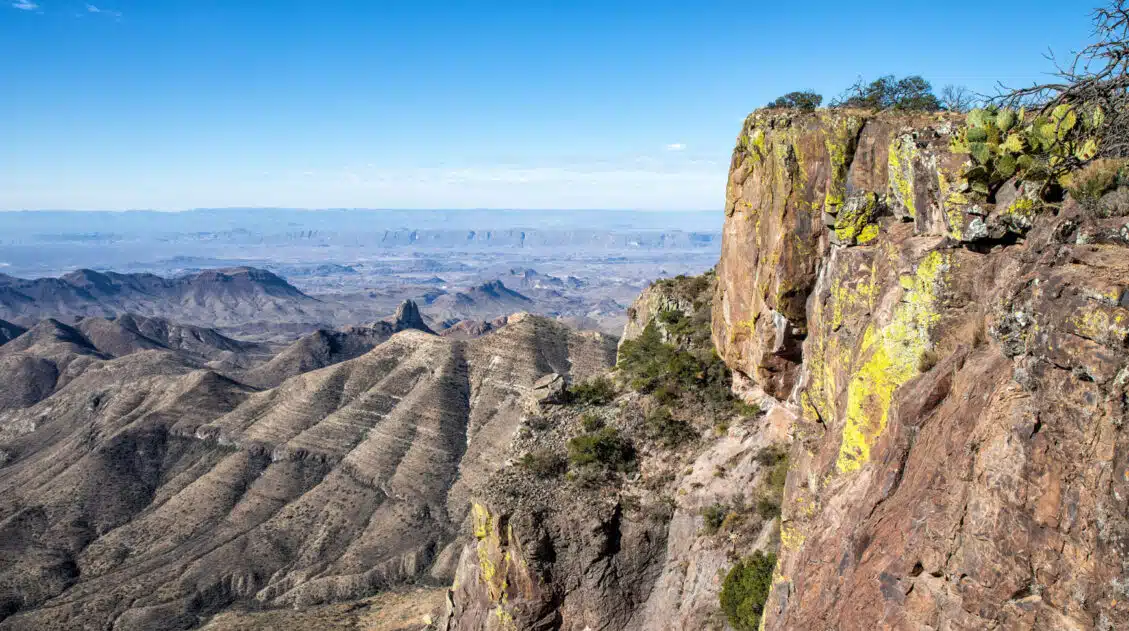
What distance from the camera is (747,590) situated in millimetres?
25094

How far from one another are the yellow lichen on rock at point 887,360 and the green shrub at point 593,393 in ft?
67.3

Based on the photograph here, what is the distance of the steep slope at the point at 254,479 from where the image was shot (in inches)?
2596

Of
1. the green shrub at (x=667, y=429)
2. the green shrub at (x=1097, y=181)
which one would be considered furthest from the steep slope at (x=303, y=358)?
the green shrub at (x=1097, y=181)

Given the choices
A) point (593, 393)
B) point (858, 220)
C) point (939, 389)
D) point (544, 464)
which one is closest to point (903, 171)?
point (858, 220)

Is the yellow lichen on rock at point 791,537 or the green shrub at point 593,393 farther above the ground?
the yellow lichen on rock at point 791,537

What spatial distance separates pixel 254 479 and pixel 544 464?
6463 cm

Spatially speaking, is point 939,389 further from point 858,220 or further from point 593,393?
point 593,393

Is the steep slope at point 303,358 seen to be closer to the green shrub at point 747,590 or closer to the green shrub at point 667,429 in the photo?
the green shrub at point 667,429

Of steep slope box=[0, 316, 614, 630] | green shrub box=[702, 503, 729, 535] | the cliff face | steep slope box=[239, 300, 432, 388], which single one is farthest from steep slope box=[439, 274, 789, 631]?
steep slope box=[239, 300, 432, 388]

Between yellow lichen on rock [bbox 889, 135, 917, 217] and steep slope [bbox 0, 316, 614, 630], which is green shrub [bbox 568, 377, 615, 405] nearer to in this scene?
yellow lichen on rock [bbox 889, 135, 917, 217]

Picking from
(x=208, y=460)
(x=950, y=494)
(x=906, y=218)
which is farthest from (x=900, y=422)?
(x=208, y=460)

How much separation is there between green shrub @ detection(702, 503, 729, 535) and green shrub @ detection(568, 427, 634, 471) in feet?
15.5

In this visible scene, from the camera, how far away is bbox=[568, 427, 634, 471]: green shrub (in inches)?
1287

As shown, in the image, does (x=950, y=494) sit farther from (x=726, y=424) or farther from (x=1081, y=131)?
(x=726, y=424)
